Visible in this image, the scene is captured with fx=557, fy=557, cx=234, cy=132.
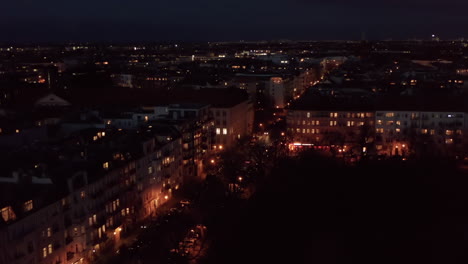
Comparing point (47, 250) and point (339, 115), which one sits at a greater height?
point (339, 115)

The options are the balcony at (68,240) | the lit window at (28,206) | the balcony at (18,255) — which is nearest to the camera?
the balcony at (18,255)

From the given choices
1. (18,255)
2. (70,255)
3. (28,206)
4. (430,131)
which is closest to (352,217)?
(70,255)

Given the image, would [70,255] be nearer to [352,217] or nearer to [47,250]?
[47,250]

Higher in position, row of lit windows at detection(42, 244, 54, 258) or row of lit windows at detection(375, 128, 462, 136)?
row of lit windows at detection(42, 244, 54, 258)

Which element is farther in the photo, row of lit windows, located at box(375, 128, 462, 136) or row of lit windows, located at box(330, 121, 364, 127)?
row of lit windows, located at box(330, 121, 364, 127)

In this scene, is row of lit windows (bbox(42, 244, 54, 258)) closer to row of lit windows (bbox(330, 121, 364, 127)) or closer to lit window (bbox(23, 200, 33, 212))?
lit window (bbox(23, 200, 33, 212))

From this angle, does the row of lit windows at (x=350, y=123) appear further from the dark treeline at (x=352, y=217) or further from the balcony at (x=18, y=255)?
the balcony at (x=18, y=255)

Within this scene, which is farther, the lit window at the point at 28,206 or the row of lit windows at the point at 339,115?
the row of lit windows at the point at 339,115

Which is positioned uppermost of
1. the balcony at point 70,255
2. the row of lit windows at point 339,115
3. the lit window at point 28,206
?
the lit window at point 28,206

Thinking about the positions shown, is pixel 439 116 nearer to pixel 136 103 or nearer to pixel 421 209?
pixel 421 209

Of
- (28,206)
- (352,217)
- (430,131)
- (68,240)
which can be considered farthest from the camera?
(430,131)

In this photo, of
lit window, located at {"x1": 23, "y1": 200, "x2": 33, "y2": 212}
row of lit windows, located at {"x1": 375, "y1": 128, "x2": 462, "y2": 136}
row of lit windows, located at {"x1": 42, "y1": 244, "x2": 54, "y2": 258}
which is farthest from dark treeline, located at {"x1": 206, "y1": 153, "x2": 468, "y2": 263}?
row of lit windows, located at {"x1": 375, "y1": 128, "x2": 462, "y2": 136}

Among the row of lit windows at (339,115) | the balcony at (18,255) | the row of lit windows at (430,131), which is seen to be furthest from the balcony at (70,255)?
the row of lit windows at (430,131)
